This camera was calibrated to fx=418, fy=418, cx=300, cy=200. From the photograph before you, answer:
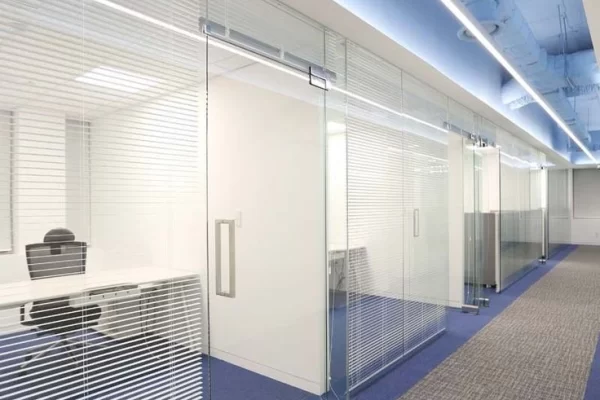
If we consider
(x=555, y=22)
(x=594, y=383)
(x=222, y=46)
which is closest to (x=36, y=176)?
(x=222, y=46)

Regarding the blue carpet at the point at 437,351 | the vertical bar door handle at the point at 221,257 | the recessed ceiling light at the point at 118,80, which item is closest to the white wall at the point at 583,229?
the blue carpet at the point at 437,351

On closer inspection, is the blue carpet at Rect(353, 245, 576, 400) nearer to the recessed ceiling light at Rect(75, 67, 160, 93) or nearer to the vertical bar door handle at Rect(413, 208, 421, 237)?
the vertical bar door handle at Rect(413, 208, 421, 237)

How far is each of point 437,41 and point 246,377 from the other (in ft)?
11.1

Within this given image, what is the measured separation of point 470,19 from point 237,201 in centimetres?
211

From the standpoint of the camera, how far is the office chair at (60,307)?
1.61 metres

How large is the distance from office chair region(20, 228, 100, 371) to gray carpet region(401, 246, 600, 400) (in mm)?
2299

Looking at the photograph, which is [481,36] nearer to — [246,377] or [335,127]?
[335,127]

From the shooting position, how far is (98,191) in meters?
1.65

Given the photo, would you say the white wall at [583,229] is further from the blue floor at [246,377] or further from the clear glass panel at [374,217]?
the clear glass panel at [374,217]

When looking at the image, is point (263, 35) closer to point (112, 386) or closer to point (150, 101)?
point (150, 101)

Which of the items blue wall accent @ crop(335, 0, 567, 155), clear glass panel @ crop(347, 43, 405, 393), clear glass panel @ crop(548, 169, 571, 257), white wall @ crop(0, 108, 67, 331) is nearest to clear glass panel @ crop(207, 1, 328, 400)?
clear glass panel @ crop(347, 43, 405, 393)

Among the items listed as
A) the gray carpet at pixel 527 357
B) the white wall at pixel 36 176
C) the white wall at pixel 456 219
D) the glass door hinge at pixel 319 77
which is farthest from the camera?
the white wall at pixel 456 219

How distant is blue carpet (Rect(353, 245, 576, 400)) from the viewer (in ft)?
10.4

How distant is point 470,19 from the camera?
2762mm
